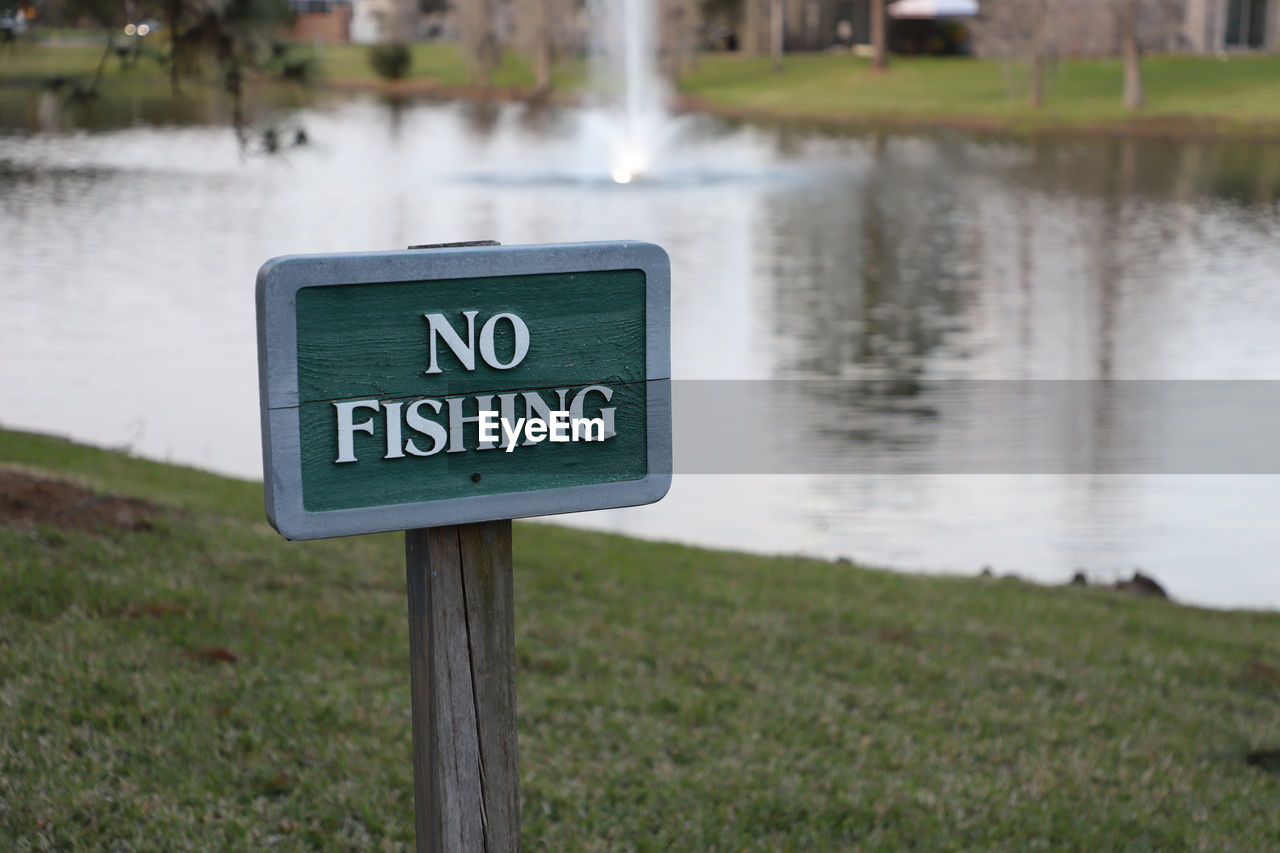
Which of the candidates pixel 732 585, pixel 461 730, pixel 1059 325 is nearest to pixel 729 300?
pixel 1059 325

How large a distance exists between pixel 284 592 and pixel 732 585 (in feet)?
7.73

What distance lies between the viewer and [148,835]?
12.8 feet

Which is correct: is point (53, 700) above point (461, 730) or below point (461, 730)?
below

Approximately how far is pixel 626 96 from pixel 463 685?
53718 millimetres

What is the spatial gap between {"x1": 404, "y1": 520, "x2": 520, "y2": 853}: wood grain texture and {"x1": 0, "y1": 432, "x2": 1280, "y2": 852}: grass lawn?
1404 mm

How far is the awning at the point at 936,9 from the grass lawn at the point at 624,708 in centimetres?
5685

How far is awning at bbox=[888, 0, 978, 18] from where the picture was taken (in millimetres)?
61112

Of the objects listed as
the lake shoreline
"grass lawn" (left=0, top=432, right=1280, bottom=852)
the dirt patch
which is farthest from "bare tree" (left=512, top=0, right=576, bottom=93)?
"grass lawn" (left=0, top=432, right=1280, bottom=852)

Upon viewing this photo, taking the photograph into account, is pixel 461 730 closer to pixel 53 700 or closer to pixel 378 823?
pixel 378 823

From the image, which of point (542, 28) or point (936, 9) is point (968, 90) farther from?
point (542, 28)

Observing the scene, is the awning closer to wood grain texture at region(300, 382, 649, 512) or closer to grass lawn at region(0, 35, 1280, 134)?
A: grass lawn at region(0, 35, 1280, 134)

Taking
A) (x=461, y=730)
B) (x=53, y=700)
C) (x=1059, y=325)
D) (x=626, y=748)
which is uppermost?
(x=461, y=730)

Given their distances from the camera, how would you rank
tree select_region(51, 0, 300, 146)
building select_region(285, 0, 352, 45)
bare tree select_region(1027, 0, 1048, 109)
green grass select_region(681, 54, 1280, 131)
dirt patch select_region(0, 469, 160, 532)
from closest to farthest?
dirt patch select_region(0, 469, 160, 532)
tree select_region(51, 0, 300, 146)
green grass select_region(681, 54, 1280, 131)
bare tree select_region(1027, 0, 1048, 109)
building select_region(285, 0, 352, 45)

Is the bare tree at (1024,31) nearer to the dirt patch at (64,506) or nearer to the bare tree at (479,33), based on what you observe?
the bare tree at (479,33)
